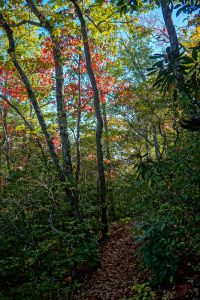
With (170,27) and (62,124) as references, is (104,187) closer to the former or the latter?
(62,124)

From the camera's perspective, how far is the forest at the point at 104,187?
14.4 feet

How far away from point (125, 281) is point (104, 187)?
387 cm

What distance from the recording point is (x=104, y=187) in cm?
1009

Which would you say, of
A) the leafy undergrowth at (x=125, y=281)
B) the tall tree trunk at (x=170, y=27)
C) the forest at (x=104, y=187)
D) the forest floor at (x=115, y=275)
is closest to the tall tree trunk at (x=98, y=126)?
the forest at (x=104, y=187)

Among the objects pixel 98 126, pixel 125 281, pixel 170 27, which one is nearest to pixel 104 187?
pixel 98 126

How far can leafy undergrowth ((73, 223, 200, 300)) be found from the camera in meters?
4.96

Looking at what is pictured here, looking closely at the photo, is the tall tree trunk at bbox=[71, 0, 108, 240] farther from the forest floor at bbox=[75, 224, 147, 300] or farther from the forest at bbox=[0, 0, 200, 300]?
the forest floor at bbox=[75, 224, 147, 300]

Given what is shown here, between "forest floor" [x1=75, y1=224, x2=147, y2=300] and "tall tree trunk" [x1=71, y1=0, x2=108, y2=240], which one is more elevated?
"tall tree trunk" [x1=71, y1=0, x2=108, y2=240]

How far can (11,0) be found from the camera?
8.00 metres

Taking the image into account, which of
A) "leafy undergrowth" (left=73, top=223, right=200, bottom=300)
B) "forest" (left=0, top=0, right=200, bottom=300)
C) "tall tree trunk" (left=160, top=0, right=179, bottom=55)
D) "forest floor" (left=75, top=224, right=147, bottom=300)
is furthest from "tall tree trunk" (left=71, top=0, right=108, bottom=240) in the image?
"tall tree trunk" (left=160, top=0, right=179, bottom=55)

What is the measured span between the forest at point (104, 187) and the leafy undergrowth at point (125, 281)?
0.03 m

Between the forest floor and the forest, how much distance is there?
0.04 meters

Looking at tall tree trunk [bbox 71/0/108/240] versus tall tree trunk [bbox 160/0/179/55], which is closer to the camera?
tall tree trunk [bbox 160/0/179/55]

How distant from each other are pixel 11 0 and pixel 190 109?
6.87 m
